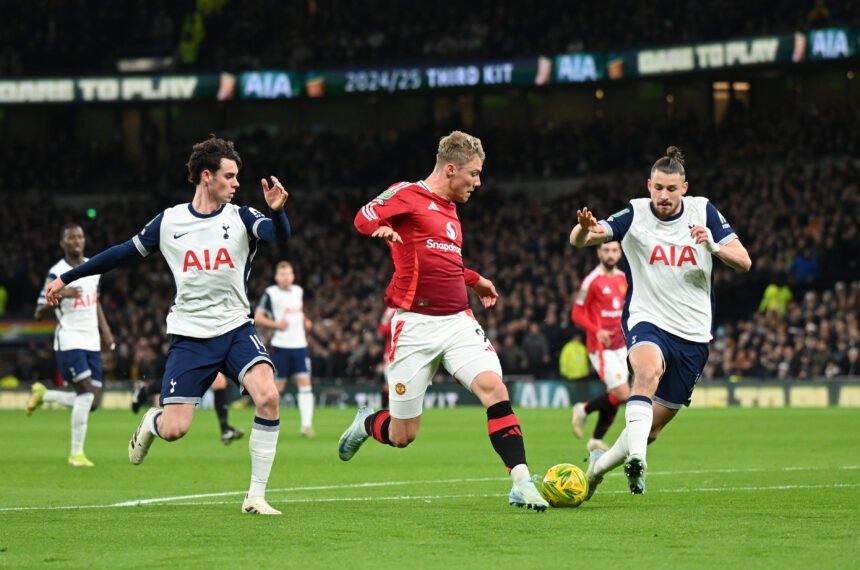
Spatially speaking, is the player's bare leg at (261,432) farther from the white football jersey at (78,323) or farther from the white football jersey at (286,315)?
the white football jersey at (286,315)

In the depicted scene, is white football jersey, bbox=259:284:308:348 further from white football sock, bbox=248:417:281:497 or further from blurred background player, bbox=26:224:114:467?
white football sock, bbox=248:417:281:497

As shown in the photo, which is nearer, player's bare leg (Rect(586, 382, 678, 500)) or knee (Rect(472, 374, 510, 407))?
knee (Rect(472, 374, 510, 407))

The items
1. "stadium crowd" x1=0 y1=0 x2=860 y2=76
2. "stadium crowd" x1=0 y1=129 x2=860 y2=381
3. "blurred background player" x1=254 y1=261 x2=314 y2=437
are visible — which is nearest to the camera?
"blurred background player" x1=254 y1=261 x2=314 y2=437

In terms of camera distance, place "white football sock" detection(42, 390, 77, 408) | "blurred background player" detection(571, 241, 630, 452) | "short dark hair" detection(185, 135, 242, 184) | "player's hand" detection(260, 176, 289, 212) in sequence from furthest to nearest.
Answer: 1. "white football sock" detection(42, 390, 77, 408)
2. "blurred background player" detection(571, 241, 630, 452)
3. "short dark hair" detection(185, 135, 242, 184)
4. "player's hand" detection(260, 176, 289, 212)

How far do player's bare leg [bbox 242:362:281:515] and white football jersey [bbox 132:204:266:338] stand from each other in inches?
19.4

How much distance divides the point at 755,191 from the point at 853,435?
20050 millimetres

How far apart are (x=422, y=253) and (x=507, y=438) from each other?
1465 millimetres

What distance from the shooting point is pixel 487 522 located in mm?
9008

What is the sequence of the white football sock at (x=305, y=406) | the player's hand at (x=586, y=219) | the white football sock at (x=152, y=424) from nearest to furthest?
the player's hand at (x=586, y=219), the white football sock at (x=152, y=424), the white football sock at (x=305, y=406)

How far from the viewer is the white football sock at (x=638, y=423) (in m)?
A: 10.0

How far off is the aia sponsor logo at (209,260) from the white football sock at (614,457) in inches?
120

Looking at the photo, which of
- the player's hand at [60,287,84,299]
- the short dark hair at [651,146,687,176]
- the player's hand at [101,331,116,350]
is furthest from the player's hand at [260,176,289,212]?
the player's hand at [101,331,116,350]

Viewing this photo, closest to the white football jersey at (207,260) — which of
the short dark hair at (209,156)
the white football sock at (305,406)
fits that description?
the short dark hair at (209,156)

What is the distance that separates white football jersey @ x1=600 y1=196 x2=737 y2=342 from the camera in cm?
1073
